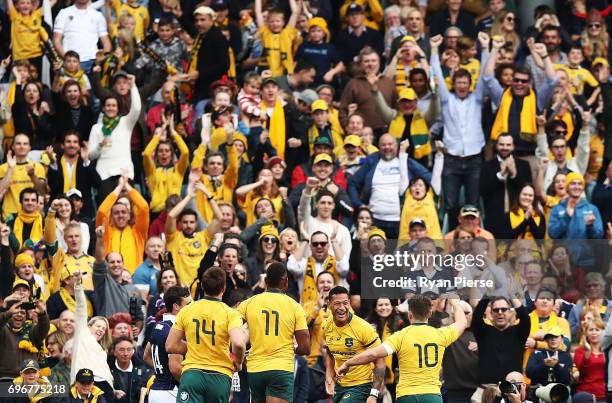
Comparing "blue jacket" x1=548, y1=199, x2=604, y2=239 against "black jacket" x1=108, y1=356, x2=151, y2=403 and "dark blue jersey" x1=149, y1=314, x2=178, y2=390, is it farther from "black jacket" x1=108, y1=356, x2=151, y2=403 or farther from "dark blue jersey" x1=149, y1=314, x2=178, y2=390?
"dark blue jersey" x1=149, y1=314, x2=178, y2=390

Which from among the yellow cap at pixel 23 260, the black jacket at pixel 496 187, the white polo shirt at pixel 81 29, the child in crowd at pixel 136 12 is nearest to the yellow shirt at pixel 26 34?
the white polo shirt at pixel 81 29

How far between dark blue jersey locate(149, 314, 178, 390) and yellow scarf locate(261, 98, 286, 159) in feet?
22.9

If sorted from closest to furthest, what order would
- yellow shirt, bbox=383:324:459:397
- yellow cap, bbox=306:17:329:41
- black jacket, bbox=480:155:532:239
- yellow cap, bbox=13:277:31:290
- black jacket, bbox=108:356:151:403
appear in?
yellow shirt, bbox=383:324:459:397 < black jacket, bbox=108:356:151:403 < yellow cap, bbox=13:277:31:290 < black jacket, bbox=480:155:532:239 < yellow cap, bbox=306:17:329:41

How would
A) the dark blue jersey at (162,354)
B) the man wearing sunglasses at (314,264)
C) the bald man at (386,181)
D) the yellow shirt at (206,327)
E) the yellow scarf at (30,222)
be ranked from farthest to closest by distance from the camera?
the bald man at (386,181), the yellow scarf at (30,222), the man wearing sunglasses at (314,264), the dark blue jersey at (162,354), the yellow shirt at (206,327)

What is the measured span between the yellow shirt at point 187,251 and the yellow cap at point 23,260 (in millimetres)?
1873

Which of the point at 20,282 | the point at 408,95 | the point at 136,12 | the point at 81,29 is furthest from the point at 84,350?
the point at 136,12

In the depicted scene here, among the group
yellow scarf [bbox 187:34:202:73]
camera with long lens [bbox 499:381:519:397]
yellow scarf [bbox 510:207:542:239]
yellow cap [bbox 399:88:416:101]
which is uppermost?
yellow scarf [bbox 187:34:202:73]

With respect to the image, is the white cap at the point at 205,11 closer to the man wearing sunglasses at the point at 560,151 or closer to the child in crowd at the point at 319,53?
the child in crowd at the point at 319,53

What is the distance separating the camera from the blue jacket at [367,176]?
80.3 feet

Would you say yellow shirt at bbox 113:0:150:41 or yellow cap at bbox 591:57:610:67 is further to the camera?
yellow shirt at bbox 113:0:150:41

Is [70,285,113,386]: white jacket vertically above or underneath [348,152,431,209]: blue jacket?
underneath

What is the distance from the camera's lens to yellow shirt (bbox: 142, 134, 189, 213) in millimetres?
24562

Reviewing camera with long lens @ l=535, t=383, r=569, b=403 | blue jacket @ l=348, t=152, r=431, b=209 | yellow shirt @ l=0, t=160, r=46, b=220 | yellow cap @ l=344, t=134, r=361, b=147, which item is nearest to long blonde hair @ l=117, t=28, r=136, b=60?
yellow shirt @ l=0, t=160, r=46, b=220

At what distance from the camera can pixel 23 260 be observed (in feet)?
72.1
